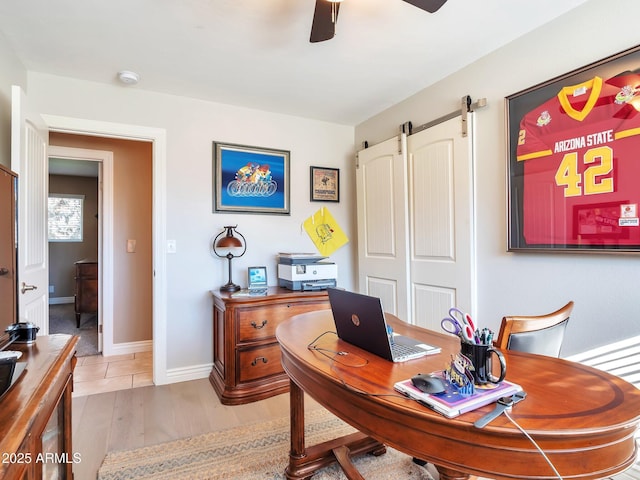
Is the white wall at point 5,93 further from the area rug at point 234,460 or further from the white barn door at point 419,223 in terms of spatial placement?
the white barn door at point 419,223

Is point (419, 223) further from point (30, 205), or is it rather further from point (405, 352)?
point (30, 205)

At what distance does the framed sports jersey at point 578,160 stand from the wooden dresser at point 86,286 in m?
4.81

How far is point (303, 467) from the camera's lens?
62.0 inches

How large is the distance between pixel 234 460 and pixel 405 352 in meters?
1.23

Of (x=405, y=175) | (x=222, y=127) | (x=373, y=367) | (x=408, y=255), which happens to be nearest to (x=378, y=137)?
(x=405, y=175)

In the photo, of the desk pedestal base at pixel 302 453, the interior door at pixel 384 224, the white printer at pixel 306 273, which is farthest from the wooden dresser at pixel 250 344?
the desk pedestal base at pixel 302 453

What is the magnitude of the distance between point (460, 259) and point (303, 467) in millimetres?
1602

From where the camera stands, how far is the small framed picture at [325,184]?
336 centimetres

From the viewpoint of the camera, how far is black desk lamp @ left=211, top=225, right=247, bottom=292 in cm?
274

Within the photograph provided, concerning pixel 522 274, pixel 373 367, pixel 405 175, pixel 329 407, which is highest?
pixel 405 175

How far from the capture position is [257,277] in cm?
286

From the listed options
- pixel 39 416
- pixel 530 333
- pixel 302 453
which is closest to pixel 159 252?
pixel 302 453

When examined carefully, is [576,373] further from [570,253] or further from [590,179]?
[590,179]

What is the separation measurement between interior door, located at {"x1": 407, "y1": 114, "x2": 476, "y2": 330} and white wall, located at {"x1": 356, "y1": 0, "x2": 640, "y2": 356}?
76mm
